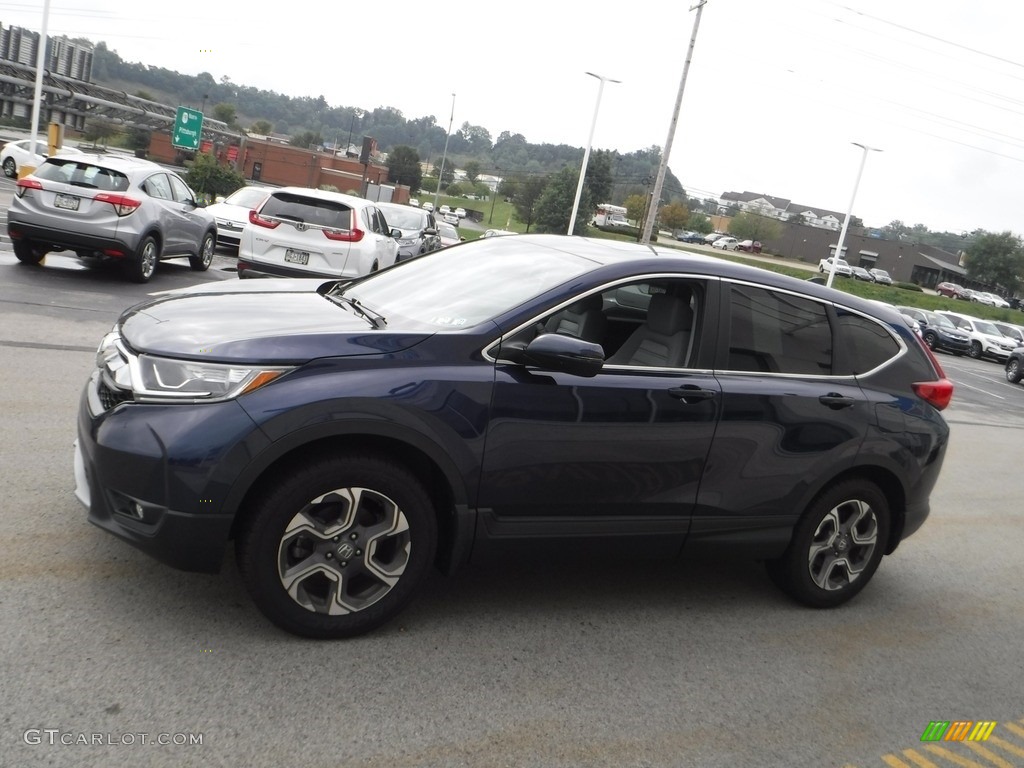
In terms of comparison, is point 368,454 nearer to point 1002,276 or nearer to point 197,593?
point 197,593

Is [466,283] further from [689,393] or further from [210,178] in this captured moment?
[210,178]

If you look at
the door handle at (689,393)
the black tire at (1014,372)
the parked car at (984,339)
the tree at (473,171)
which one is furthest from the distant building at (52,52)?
the door handle at (689,393)

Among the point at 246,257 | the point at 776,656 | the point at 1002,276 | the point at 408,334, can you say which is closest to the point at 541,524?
the point at 408,334

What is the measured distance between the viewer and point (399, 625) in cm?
406

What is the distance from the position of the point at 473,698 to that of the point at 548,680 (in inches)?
15.6

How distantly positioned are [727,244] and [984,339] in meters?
70.8

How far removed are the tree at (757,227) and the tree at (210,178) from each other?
79557 millimetres

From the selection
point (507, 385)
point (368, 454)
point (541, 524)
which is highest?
point (507, 385)

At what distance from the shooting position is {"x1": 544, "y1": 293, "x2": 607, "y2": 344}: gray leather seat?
417 centimetres

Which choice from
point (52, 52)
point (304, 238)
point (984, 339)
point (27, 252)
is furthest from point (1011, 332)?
point (52, 52)

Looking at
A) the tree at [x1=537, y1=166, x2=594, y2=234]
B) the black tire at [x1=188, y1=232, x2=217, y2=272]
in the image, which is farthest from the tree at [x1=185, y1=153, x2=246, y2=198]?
the tree at [x1=537, y1=166, x2=594, y2=234]

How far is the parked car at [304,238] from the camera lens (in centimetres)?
1284

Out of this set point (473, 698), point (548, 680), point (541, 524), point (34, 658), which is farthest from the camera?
point (541, 524)

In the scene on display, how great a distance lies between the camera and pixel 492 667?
12.6 ft
